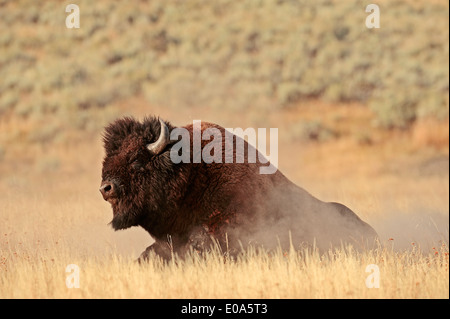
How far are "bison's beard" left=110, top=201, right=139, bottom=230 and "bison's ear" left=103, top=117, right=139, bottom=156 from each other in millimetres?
601

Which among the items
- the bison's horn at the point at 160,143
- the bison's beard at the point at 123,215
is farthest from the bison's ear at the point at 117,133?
the bison's beard at the point at 123,215

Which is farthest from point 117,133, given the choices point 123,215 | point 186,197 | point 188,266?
point 188,266

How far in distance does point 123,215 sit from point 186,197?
0.72 m

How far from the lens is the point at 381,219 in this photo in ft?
39.3

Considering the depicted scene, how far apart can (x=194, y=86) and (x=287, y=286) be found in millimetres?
24455

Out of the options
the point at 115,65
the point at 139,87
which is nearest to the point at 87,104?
the point at 139,87

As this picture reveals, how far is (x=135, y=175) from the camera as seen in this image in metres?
7.54

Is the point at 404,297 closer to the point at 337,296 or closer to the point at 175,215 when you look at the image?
the point at 337,296

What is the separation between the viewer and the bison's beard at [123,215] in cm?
753

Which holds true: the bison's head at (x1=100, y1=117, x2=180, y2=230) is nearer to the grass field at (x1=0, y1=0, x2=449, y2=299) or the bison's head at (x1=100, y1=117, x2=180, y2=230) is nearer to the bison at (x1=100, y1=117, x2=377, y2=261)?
the bison at (x1=100, y1=117, x2=377, y2=261)

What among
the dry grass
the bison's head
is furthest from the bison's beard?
the dry grass

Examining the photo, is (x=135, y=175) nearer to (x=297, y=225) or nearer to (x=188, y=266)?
(x=188, y=266)

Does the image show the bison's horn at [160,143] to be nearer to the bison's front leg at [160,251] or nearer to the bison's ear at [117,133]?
the bison's ear at [117,133]

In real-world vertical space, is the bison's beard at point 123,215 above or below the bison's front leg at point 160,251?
above
